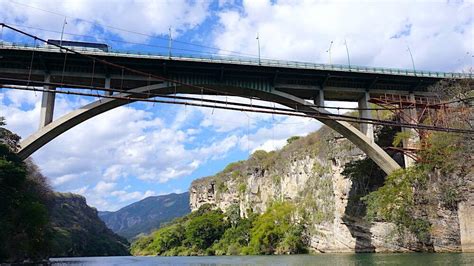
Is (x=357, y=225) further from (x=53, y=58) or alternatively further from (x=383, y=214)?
(x=53, y=58)

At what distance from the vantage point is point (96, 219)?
12150 centimetres

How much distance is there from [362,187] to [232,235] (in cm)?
2840

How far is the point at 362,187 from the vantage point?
1344 inches

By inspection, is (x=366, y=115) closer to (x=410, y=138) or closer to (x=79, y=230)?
(x=410, y=138)

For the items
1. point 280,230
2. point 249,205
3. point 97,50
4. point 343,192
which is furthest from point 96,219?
point 97,50

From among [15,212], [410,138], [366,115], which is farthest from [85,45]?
[410,138]

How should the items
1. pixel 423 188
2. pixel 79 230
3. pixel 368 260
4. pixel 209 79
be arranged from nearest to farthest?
pixel 368 260 → pixel 209 79 → pixel 423 188 → pixel 79 230

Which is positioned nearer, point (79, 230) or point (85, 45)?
point (85, 45)

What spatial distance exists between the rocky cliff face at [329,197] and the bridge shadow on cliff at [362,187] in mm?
73

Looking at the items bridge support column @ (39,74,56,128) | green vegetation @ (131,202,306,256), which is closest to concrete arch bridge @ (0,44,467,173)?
bridge support column @ (39,74,56,128)

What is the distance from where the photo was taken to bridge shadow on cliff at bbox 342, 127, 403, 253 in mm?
31922

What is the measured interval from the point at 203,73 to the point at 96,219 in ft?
350

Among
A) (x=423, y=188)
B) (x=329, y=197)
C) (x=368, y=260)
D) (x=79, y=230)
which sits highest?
(x=329, y=197)

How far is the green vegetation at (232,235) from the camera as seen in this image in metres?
45.1
